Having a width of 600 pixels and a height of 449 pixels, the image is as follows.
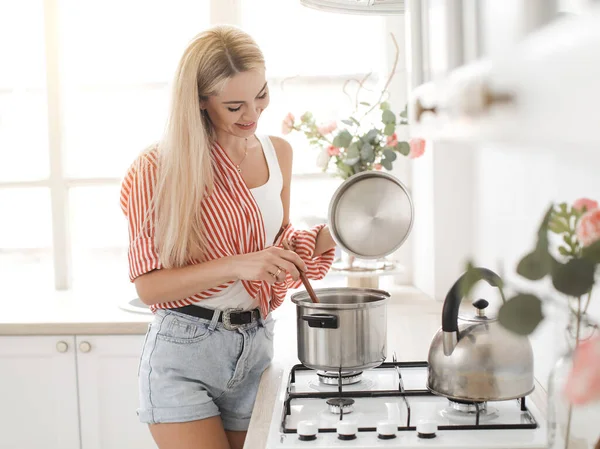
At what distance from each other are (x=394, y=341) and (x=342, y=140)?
28.7 inches

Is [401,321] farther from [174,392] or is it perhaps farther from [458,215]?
[174,392]

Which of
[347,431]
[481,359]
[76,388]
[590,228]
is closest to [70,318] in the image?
[76,388]

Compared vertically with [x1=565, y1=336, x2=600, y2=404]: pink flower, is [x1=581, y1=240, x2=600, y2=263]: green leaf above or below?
above

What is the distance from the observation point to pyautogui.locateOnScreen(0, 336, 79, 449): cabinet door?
2.35m

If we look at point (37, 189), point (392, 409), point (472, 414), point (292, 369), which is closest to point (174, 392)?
point (292, 369)

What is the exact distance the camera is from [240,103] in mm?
1524

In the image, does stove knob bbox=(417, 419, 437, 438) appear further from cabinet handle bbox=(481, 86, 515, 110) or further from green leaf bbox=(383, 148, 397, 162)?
green leaf bbox=(383, 148, 397, 162)

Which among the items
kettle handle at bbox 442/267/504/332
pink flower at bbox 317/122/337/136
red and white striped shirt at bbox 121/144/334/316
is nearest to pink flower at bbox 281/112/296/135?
pink flower at bbox 317/122/337/136

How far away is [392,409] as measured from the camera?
1.30 m

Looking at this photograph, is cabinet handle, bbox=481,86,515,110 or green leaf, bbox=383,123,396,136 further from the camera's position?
green leaf, bbox=383,123,396,136

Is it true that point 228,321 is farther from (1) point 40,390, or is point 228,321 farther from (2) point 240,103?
(1) point 40,390

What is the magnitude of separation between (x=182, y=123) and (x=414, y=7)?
36.7 inches

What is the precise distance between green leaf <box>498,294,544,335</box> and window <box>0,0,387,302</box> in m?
2.26

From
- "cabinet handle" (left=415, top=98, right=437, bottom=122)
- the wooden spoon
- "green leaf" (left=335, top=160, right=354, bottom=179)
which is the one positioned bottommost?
the wooden spoon
